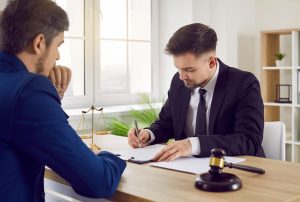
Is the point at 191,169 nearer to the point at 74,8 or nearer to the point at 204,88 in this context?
the point at 204,88

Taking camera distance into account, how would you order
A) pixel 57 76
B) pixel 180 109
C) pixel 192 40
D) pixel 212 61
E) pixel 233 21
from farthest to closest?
pixel 233 21
pixel 180 109
pixel 212 61
pixel 192 40
pixel 57 76

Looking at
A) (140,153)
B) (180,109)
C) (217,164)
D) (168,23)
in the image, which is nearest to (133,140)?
(140,153)

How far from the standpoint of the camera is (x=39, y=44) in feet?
4.45

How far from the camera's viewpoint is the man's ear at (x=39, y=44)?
1.34 meters

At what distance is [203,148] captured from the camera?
185 cm

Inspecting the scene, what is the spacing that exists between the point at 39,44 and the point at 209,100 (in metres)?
1.16

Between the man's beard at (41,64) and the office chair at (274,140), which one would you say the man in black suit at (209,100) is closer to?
the office chair at (274,140)

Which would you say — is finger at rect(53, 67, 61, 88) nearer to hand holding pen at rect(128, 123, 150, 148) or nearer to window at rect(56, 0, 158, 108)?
hand holding pen at rect(128, 123, 150, 148)

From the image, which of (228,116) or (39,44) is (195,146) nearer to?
(228,116)

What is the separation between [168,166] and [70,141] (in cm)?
54

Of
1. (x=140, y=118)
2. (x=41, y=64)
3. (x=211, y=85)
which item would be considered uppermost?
(x=41, y=64)

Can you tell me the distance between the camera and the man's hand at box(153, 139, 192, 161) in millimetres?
1785

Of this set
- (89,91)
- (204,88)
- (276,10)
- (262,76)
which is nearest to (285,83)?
(262,76)

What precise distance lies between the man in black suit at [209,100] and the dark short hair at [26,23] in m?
0.91
